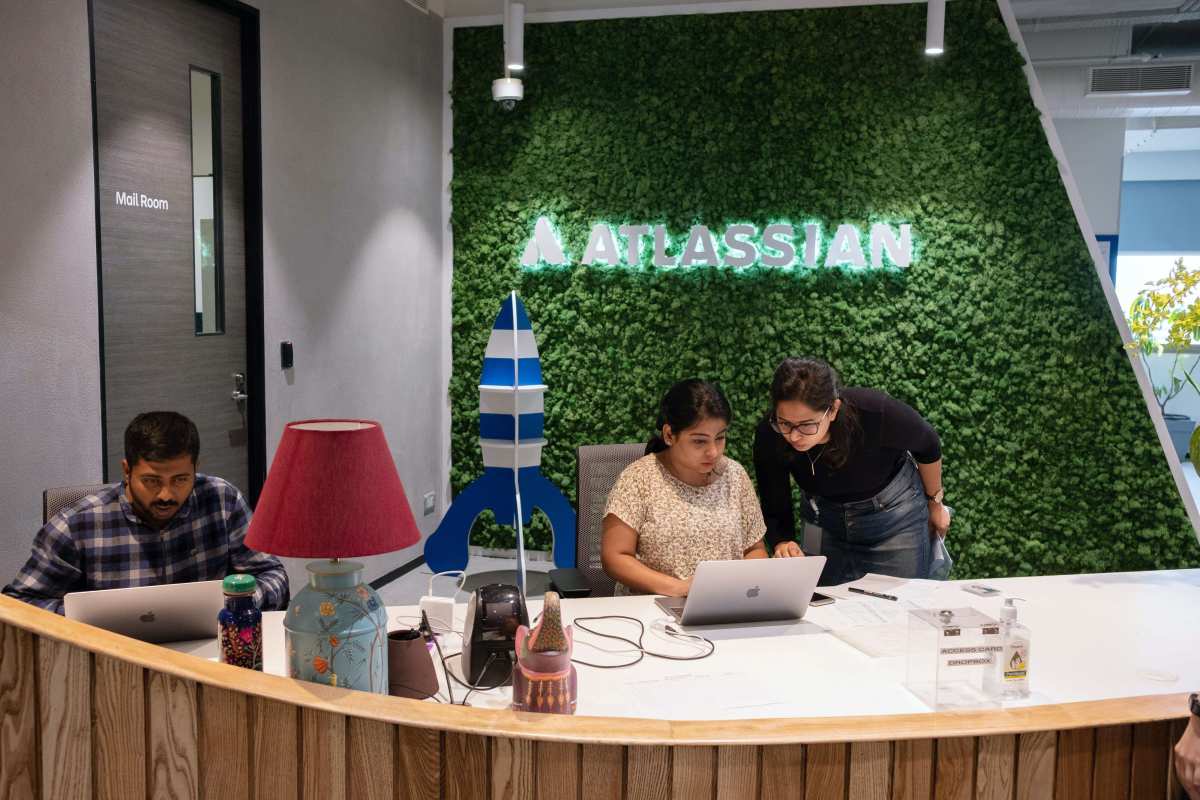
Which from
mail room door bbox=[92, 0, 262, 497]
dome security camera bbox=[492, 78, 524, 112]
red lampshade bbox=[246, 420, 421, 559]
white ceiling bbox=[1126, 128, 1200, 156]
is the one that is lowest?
red lampshade bbox=[246, 420, 421, 559]

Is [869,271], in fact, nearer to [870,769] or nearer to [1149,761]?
[1149,761]

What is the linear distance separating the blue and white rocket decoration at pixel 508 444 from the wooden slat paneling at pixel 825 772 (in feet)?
8.79

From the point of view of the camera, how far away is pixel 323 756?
4.34 feet

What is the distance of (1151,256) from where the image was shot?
11438 millimetres

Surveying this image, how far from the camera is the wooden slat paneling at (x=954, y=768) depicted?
1.32 metres

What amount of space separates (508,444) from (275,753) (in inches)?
107

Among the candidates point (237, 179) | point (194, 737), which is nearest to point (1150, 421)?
point (237, 179)

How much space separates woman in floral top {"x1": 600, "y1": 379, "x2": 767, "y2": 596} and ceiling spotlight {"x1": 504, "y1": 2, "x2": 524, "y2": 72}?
2.88 metres

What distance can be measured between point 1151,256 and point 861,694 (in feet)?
37.5

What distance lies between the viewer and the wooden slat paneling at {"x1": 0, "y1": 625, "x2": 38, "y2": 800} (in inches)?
54.9

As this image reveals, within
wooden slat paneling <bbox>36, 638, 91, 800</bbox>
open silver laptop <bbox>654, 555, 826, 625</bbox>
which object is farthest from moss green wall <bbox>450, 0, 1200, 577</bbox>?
wooden slat paneling <bbox>36, 638, 91, 800</bbox>

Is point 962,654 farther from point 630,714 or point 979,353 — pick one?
point 979,353

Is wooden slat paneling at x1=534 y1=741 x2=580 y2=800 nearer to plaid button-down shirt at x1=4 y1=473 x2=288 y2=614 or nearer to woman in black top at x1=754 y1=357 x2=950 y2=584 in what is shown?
plaid button-down shirt at x1=4 y1=473 x2=288 y2=614

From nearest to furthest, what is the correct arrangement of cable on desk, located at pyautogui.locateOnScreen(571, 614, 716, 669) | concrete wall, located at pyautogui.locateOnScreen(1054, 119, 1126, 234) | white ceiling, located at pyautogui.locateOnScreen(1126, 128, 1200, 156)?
cable on desk, located at pyautogui.locateOnScreen(571, 614, 716, 669) < concrete wall, located at pyautogui.locateOnScreen(1054, 119, 1126, 234) < white ceiling, located at pyautogui.locateOnScreen(1126, 128, 1200, 156)
